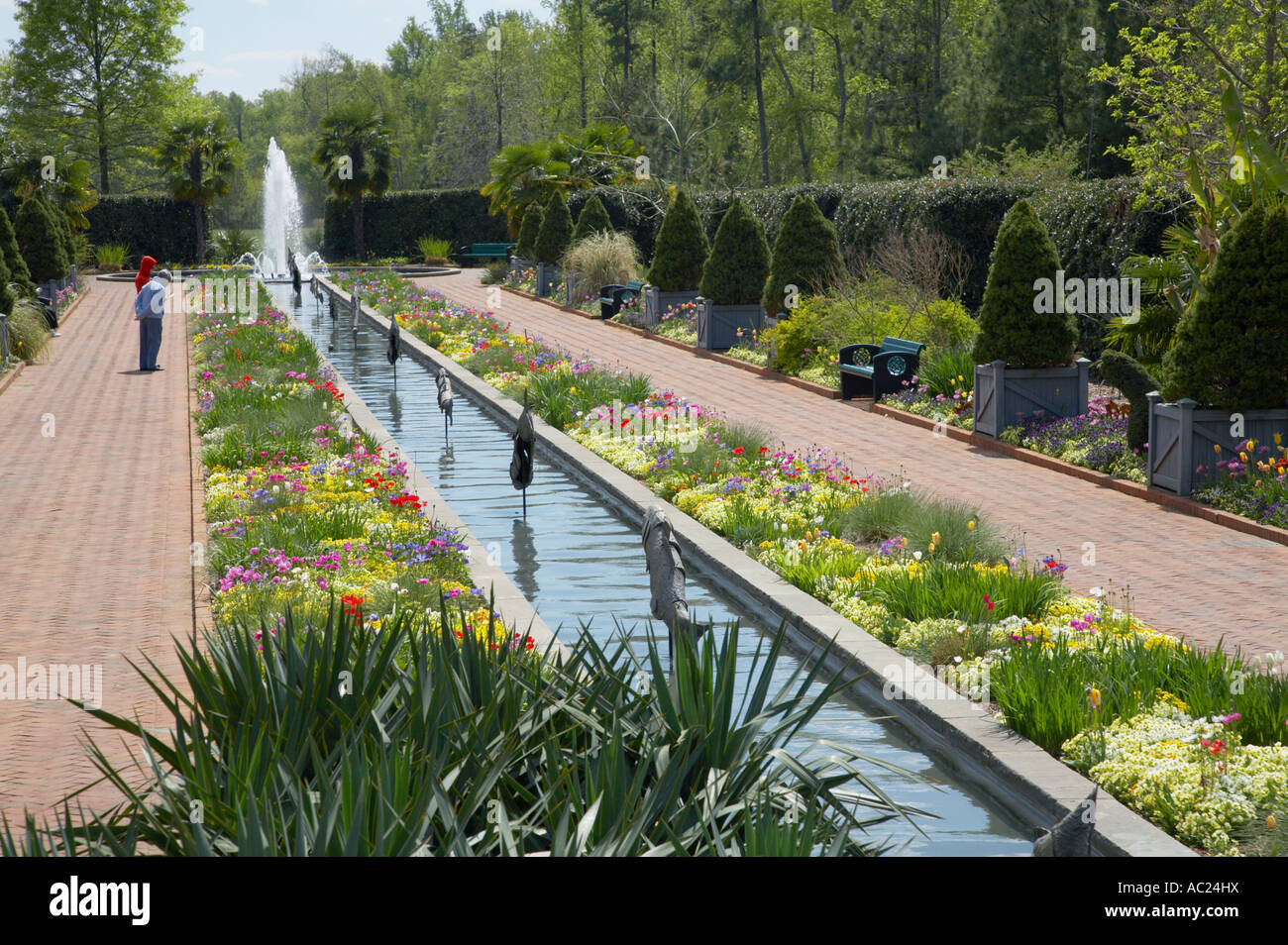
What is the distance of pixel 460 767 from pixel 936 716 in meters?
2.70

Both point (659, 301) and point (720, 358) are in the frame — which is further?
point (659, 301)

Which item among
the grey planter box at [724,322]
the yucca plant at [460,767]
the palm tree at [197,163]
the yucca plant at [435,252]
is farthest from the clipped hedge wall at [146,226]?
the yucca plant at [460,767]

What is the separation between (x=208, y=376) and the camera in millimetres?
17297

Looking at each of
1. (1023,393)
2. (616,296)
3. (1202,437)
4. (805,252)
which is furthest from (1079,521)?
(616,296)

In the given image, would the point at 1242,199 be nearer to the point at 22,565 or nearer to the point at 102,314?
the point at 22,565

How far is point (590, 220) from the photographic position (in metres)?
33.8

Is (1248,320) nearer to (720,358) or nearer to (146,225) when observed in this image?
(720,358)

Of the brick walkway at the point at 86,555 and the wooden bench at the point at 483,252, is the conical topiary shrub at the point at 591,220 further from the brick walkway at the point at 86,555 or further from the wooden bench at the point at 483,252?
the wooden bench at the point at 483,252

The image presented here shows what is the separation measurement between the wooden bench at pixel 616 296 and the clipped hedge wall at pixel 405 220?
27.1 m

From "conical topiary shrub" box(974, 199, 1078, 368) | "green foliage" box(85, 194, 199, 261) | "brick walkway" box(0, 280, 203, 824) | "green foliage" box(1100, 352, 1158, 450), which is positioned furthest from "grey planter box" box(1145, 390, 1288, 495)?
"green foliage" box(85, 194, 199, 261)

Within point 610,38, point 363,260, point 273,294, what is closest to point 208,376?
point 273,294

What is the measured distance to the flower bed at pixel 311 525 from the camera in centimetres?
745

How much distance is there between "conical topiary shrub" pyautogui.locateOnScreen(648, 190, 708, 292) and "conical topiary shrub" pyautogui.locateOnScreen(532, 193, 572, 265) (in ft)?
28.9

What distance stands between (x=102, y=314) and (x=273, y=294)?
28.7ft
